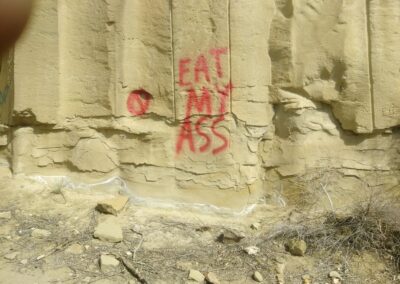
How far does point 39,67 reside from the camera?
3.86 meters


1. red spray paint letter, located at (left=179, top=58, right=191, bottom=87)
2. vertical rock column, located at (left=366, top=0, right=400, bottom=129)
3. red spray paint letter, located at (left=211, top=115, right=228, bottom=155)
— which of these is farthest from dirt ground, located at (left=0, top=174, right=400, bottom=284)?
vertical rock column, located at (left=366, top=0, right=400, bottom=129)

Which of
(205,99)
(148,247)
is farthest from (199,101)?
(148,247)

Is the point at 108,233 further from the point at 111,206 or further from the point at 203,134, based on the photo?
the point at 203,134

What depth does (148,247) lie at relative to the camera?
10.6 ft

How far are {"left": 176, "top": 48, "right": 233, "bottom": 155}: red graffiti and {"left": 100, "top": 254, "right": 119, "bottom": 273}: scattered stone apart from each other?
4.01 ft

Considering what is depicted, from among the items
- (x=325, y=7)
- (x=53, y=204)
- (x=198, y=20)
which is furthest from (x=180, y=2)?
(x=53, y=204)

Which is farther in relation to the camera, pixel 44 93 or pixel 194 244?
pixel 44 93

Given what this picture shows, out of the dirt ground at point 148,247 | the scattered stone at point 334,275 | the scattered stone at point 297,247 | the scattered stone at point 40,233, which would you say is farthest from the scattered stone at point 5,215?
the scattered stone at point 334,275

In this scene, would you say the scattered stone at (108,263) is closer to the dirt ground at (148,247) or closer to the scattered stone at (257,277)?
the dirt ground at (148,247)

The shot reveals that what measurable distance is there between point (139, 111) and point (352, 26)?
1.83 meters

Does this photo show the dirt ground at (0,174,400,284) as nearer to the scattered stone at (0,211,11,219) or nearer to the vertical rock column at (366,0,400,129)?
the scattered stone at (0,211,11,219)

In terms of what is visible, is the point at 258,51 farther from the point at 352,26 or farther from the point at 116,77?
the point at 116,77

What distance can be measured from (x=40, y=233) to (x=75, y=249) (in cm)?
34

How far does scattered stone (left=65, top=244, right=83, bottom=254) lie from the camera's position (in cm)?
310
